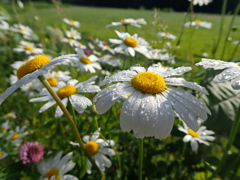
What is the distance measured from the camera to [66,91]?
875mm

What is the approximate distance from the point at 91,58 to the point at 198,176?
867 mm

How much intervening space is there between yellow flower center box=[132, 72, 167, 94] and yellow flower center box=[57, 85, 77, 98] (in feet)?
1.05

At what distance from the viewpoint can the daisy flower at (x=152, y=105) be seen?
1.66 feet

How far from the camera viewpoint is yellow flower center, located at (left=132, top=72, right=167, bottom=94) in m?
0.59

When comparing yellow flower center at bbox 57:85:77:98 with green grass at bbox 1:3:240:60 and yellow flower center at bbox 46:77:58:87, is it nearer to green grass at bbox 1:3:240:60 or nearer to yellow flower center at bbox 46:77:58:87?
yellow flower center at bbox 46:77:58:87

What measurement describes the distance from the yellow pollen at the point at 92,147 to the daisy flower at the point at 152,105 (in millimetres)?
427

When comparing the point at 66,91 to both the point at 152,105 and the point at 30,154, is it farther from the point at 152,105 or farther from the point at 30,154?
the point at 152,105

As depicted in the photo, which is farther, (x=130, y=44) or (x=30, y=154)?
(x=130, y=44)

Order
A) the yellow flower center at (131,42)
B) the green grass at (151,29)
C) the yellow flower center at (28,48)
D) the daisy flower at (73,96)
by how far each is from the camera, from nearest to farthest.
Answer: the daisy flower at (73,96), the yellow flower center at (131,42), the green grass at (151,29), the yellow flower center at (28,48)

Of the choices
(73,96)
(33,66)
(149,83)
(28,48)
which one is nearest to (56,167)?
(73,96)

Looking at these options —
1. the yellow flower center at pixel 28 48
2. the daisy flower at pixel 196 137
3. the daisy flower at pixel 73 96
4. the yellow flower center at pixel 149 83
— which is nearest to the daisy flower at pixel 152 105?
the yellow flower center at pixel 149 83

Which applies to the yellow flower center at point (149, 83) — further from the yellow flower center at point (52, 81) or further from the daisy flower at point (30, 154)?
the yellow flower center at point (52, 81)

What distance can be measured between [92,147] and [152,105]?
→ 520 millimetres

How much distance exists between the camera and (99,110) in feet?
1.84
